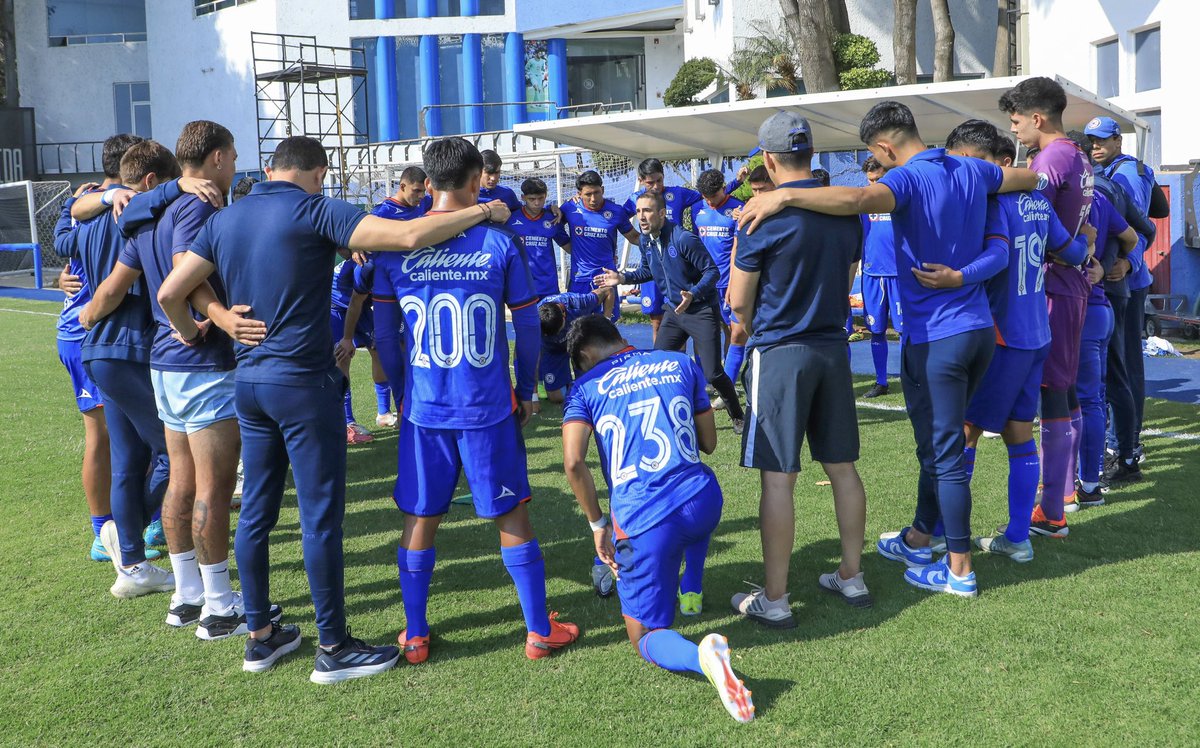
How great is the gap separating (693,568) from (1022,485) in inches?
71.0

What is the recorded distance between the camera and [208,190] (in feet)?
14.1

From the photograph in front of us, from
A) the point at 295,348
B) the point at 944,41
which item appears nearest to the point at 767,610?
the point at 295,348

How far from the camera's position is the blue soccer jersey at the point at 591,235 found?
31.8 feet

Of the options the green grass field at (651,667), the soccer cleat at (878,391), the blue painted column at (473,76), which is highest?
the blue painted column at (473,76)

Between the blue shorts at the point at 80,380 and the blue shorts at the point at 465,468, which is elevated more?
the blue shorts at the point at 80,380

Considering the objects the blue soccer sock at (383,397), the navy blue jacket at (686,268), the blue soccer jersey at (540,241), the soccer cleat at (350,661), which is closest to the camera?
the soccer cleat at (350,661)

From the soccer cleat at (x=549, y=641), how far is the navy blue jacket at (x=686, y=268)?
4.36 metres

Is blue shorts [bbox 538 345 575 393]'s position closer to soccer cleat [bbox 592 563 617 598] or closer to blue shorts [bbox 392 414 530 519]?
soccer cleat [bbox 592 563 617 598]

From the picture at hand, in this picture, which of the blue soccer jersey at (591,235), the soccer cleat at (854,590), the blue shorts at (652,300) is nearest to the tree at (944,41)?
the blue soccer jersey at (591,235)

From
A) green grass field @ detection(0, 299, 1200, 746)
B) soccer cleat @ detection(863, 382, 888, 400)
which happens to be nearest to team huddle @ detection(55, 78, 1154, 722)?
green grass field @ detection(0, 299, 1200, 746)

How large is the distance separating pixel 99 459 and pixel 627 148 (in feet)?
30.7

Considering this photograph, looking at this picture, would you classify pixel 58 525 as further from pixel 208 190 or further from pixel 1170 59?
pixel 1170 59

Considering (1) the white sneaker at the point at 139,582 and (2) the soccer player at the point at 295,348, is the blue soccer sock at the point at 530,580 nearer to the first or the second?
(2) the soccer player at the point at 295,348

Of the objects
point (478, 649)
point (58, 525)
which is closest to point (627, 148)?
point (58, 525)
